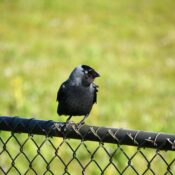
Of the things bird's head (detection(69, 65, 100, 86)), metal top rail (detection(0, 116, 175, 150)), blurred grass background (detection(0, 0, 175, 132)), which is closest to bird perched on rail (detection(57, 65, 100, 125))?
bird's head (detection(69, 65, 100, 86))

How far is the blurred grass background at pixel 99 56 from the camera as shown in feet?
38.1

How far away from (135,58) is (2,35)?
438 cm

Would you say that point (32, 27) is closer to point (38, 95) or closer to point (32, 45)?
point (32, 45)

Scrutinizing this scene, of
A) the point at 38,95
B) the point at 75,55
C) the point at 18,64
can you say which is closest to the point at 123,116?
the point at 38,95

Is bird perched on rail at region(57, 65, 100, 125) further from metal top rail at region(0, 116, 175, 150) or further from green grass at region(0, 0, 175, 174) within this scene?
green grass at region(0, 0, 175, 174)

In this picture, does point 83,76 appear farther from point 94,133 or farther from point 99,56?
point 99,56

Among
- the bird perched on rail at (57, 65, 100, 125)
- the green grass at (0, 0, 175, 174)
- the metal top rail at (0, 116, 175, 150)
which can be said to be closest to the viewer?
the metal top rail at (0, 116, 175, 150)

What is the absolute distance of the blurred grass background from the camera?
11609 mm

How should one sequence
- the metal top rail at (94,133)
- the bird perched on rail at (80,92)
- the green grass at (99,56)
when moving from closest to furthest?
the metal top rail at (94,133) < the bird perched on rail at (80,92) < the green grass at (99,56)

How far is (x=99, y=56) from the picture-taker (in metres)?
18.2

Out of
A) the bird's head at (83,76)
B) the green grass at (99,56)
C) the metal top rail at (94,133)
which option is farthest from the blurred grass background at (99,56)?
the metal top rail at (94,133)

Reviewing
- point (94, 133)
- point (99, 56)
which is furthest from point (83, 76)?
point (99, 56)

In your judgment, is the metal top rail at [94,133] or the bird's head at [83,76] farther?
the bird's head at [83,76]

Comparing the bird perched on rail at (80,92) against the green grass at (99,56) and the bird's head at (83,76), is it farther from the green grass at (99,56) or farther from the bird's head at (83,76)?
the green grass at (99,56)
